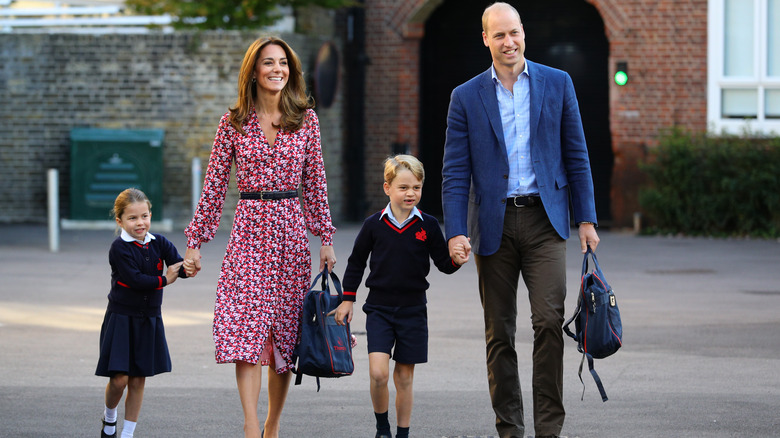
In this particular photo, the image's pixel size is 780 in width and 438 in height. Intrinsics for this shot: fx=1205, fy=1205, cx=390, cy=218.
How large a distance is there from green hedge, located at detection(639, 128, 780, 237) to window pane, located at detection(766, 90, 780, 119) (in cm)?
75

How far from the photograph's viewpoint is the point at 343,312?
17.8 ft

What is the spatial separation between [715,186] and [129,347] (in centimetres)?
1242

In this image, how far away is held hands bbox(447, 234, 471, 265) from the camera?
5.36 meters

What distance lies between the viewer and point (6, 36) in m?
18.1

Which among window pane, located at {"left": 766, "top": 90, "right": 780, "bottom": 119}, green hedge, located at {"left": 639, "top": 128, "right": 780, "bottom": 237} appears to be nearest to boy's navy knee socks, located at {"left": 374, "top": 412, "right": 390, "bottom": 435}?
green hedge, located at {"left": 639, "top": 128, "right": 780, "bottom": 237}

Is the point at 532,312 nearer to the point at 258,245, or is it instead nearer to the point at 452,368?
the point at 258,245

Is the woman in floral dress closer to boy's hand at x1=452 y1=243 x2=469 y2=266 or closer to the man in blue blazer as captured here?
boy's hand at x1=452 y1=243 x2=469 y2=266

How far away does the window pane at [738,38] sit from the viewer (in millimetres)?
17422

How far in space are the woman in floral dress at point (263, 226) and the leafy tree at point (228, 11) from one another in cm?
1212

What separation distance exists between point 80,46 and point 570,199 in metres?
13.5

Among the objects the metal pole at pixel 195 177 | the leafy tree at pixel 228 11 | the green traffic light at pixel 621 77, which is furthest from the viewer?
the green traffic light at pixel 621 77

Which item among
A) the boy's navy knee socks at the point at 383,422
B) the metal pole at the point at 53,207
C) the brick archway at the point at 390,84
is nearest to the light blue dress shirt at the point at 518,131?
the boy's navy knee socks at the point at 383,422

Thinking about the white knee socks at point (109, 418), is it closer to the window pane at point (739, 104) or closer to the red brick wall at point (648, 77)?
the red brick wall at point (648, 77)

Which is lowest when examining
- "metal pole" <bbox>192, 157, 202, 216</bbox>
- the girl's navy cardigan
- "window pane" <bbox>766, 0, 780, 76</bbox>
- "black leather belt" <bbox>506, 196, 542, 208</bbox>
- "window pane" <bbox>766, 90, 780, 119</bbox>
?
the girl's navy cardigan
